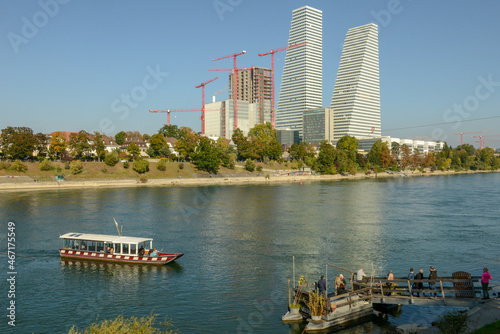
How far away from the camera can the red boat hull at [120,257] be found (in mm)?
41594

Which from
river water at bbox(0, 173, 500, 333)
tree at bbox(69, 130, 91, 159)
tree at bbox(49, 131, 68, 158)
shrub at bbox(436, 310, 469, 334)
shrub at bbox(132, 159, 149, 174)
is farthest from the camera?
tree at bbox(69, 130, 91, 159)

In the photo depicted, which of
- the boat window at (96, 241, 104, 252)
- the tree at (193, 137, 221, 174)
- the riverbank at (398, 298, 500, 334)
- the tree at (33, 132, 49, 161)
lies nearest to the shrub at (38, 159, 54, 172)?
the tree at (33, 132, 49, 161)

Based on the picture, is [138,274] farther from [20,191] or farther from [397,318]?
[20,191]

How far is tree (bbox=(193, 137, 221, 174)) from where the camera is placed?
166 meters

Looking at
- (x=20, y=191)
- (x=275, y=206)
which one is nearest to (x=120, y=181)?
(x=20, y=191)

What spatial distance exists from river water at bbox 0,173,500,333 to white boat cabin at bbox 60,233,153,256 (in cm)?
181

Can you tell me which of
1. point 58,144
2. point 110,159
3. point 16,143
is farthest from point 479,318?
point 58,144

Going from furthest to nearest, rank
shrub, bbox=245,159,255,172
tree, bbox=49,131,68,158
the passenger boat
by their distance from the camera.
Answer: shrub, bbox=245,159,255,172
tree, bbox=49,131,68,158
the passenger boat

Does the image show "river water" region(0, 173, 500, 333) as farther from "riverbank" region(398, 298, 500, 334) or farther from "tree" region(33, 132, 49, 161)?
Answer: "tree" region(33, 132, 49, 161)

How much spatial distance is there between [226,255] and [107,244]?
13869 millimetres

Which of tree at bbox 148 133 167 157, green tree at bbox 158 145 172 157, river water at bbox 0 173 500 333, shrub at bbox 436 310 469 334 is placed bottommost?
river water at bbox 0 173 500 333

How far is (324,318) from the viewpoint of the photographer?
26.3m

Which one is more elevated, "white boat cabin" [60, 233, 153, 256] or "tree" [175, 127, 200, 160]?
"tree" [175, 127, 200, 160]

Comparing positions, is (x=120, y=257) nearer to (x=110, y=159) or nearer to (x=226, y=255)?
(x=226, y=255)
